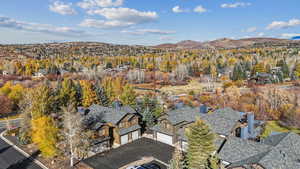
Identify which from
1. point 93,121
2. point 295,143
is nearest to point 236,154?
point 295,143

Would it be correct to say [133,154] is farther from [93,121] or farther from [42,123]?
[42,123]

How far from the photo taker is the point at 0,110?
2028 inches

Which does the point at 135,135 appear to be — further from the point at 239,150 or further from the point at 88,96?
the point at 88,96

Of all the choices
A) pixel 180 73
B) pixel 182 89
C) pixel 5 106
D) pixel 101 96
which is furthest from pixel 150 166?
pixel 180 73

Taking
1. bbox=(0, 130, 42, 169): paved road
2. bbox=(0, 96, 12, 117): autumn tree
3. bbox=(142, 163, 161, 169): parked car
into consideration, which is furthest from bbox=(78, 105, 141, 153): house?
bbox=(0, 96, 12, 117): autumn tree

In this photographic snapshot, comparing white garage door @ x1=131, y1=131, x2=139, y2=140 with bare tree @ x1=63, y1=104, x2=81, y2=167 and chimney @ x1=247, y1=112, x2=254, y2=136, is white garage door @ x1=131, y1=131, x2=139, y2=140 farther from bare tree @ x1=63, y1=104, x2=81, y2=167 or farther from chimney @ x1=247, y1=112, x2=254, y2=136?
chimney @ x1=247, y1=112, x2=254, y2=136

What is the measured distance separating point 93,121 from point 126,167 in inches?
425

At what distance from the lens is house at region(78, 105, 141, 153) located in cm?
3073

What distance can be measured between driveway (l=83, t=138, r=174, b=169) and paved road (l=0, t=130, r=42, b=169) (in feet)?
24.0

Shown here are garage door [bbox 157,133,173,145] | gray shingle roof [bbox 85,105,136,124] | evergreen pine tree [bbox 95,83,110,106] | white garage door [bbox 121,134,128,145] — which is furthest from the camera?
evergreen pine tree [bbox 95,83,110,106]

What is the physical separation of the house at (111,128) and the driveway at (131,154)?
1.24m

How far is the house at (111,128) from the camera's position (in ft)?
101

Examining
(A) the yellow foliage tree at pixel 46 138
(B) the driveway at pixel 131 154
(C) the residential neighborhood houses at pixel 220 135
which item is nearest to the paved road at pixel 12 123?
(C) the residential neighborhood houses at pixel 220 135

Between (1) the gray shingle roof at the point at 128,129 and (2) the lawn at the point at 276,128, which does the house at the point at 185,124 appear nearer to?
(1) the gray shingle roof at the point at 128,129
